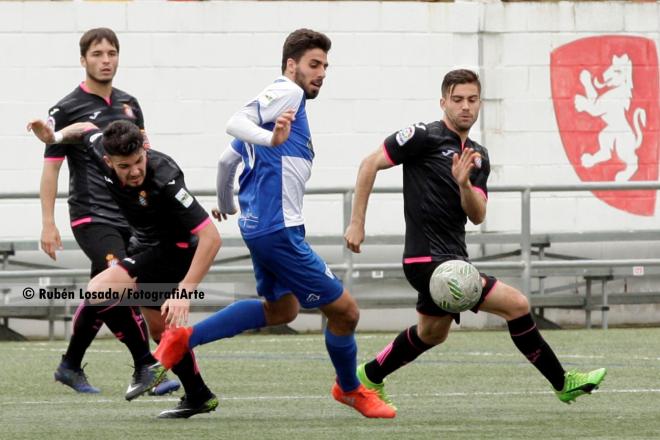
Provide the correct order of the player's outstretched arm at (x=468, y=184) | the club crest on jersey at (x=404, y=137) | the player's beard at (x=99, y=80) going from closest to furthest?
the player's outstretched arm at (x=468, y=184)
the club crest on jersey at (x=404, y=137)
the player's beard at (x=99, y=80)

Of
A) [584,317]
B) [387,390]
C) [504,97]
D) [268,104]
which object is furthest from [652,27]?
[268,104]

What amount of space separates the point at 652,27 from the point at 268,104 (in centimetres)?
836

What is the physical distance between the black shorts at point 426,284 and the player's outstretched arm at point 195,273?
1.06 metres

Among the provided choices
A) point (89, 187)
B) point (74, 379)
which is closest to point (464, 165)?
point (89, 187)

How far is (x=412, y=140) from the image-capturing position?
739 centimetres

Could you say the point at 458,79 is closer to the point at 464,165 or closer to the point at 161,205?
the point at 464,165

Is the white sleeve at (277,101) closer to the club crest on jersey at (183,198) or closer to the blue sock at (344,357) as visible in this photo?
the club crest on jersey at (183,198)

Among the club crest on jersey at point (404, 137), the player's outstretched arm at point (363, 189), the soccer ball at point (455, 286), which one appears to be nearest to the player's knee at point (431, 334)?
the soccer ball at point (455, 286)

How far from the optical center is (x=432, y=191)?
7.44 meters

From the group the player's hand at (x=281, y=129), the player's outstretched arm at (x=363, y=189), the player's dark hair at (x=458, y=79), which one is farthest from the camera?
the player's dark hair at (x=458, y=79)

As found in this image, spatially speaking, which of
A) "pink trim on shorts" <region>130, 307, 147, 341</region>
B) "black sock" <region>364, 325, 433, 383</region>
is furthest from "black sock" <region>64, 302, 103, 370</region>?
"black sock" <region>364, 325, 433, 383</region>

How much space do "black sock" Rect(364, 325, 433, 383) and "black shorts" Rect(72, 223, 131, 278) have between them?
1559 mm

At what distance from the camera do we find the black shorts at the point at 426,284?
23.8 ft

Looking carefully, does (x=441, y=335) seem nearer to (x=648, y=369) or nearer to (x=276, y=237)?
(x=276, y=237)
